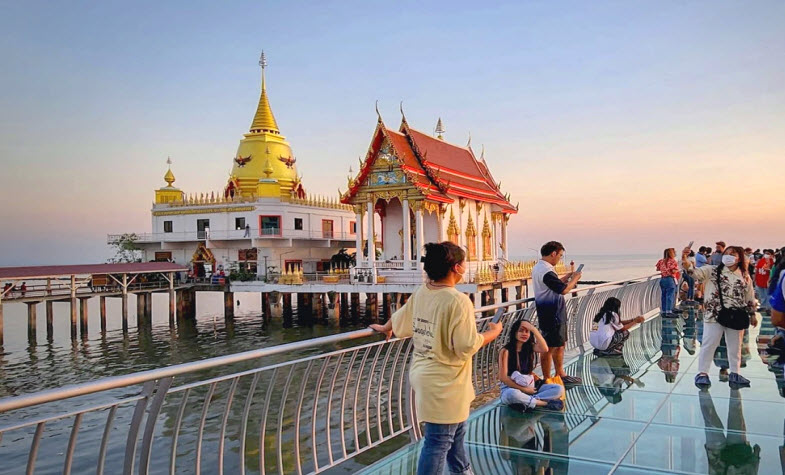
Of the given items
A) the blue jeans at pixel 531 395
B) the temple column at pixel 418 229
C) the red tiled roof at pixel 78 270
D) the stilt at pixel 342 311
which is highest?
the temple column at pixel 418 229

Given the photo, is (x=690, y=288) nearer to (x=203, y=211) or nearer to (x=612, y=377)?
(x=612, y=377)

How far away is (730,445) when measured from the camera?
15.6ft

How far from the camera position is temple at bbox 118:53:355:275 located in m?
38.2

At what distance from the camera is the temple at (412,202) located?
26.8m

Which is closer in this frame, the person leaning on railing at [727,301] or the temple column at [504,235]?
the person leaning on railing at [727,301]

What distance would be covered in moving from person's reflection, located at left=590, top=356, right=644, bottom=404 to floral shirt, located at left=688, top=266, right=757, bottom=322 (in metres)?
1.17

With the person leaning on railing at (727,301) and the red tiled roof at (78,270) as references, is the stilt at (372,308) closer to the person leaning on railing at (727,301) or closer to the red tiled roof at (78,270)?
the red tiled roof at (78,270)

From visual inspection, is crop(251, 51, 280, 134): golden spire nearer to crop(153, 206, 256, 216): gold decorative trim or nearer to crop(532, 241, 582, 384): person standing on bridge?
crop(153, 206, 256, 216): gold decorative trim

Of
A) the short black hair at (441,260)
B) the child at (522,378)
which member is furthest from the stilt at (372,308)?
the short black hair at (441,260)

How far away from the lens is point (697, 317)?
497 inches

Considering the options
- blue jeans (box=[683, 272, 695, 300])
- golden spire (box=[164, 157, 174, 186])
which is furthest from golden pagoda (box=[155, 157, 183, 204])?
blue jeans (box=[683, 272, 695, 300])

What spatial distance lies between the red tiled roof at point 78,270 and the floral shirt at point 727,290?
26.7 meters

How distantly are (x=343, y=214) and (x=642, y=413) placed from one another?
38790mm

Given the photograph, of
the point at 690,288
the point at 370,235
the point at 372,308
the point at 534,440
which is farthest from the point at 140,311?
the point at 534,440
